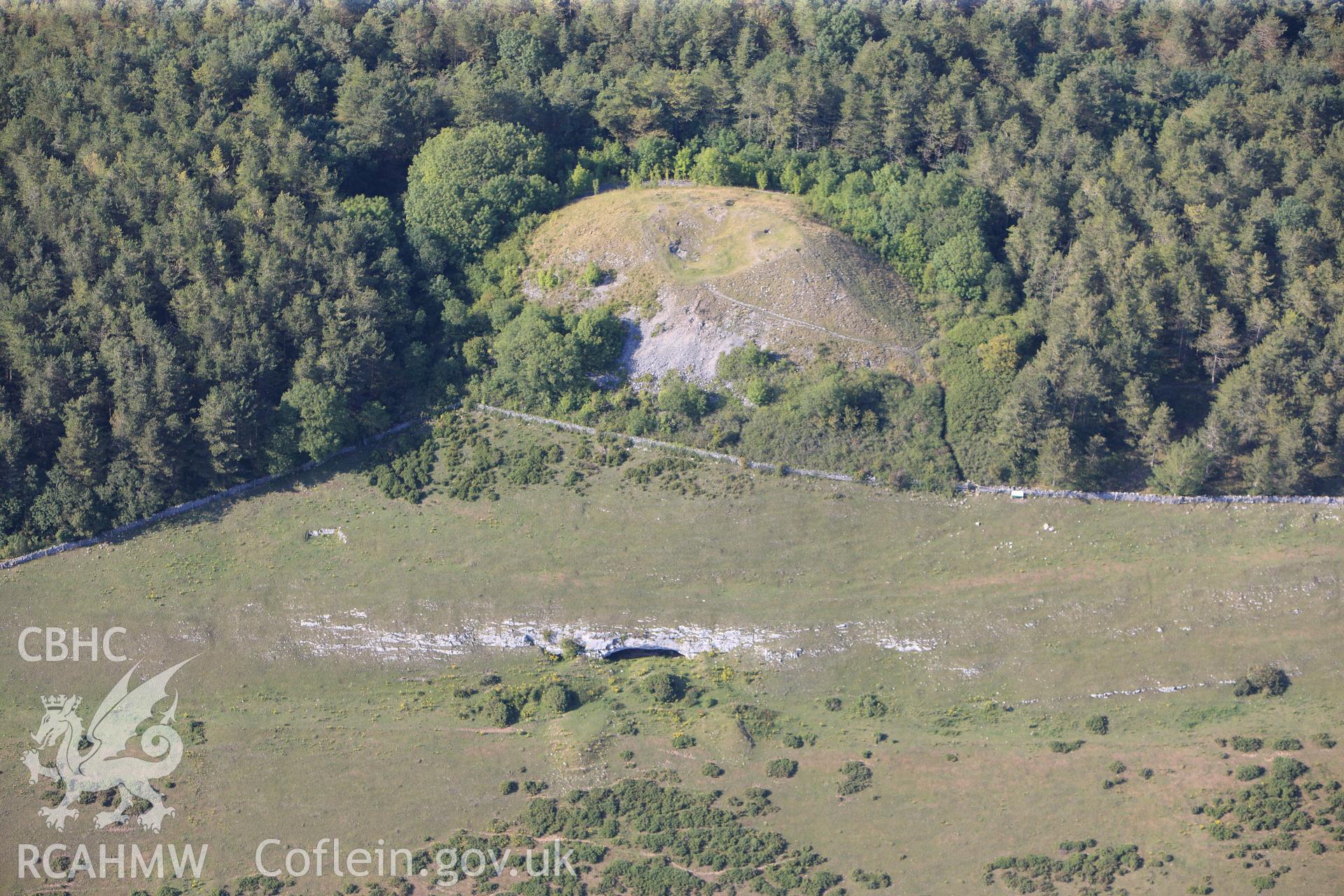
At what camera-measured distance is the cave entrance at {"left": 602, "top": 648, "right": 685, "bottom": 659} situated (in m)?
102

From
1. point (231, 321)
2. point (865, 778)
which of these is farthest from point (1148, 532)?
point (231, 321)

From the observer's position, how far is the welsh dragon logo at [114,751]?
9506 centimetres

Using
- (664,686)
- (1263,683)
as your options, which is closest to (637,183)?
(664,686)

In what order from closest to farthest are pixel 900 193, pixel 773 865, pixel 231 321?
pixel 773 865 < pixel 231 321 < pixel 900 193

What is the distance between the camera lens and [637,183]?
12350 centimetres

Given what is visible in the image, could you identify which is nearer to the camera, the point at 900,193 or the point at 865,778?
the point at 865,778

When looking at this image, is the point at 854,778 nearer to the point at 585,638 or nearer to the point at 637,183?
the point at 585,638

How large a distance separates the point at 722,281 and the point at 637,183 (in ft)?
45.9

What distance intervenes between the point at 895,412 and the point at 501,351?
28.6m

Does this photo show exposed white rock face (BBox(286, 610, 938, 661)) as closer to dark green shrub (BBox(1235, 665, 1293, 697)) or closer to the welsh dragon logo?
the welsh dragon logo

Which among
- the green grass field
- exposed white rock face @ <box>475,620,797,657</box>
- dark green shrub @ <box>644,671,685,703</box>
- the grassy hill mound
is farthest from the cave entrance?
the grassy hill mound

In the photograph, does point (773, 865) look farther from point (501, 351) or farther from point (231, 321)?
point (231, 321)

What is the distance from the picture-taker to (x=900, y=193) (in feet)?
391

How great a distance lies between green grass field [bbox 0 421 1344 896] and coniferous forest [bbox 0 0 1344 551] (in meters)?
4.40
